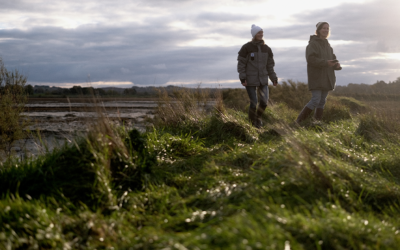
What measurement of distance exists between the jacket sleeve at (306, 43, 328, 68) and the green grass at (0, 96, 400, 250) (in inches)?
103

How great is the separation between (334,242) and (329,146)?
228cm

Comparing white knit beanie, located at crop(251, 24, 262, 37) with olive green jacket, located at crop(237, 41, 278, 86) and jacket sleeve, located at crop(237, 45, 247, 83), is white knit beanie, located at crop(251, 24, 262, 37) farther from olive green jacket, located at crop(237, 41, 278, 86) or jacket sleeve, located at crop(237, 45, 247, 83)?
jacket sleeve, located at crop(237, 45, 247, 83)

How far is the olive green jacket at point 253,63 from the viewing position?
652 cm

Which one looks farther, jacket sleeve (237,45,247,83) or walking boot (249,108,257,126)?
walking boot (249,108,257,126)

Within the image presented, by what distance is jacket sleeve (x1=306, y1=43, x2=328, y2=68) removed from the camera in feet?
20.4

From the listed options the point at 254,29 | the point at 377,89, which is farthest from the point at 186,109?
the point at 377,89

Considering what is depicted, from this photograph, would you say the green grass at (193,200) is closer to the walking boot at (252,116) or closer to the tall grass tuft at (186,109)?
the tall grass tuft at (186,109)

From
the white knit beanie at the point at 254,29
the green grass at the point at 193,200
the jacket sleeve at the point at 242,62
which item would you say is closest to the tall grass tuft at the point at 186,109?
the jacket sleeve at the point at 242,62

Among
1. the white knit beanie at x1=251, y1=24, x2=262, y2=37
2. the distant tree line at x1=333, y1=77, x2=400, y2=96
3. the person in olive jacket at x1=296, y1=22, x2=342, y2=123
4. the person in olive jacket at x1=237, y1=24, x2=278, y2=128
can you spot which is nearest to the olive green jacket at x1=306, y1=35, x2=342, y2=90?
the person in olive jacket at x1=296, y1=22, x2=342, y2=123

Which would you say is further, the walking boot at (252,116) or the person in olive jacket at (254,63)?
the walking boot at (252,116)

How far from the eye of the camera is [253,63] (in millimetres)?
6527

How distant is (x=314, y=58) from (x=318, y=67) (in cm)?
24

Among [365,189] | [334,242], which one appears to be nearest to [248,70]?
[365,189]

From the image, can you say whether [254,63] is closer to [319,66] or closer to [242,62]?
[242,62]
